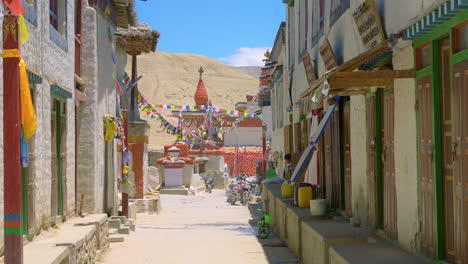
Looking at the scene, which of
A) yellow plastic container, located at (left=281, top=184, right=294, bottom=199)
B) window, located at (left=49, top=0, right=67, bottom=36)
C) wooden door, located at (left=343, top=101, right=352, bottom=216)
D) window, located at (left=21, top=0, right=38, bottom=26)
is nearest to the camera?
window, located at (left=21, top=0, right=38, bottom=26)

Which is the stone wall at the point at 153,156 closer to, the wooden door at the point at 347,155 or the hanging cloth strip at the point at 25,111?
the wooden door at the point at 347,155

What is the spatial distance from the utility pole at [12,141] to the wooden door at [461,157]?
11.8 ft

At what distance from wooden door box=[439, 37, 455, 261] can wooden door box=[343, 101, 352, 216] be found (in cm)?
401

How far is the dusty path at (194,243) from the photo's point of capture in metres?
11.1

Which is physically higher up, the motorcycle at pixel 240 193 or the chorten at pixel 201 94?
the chorten at pixel 201 94

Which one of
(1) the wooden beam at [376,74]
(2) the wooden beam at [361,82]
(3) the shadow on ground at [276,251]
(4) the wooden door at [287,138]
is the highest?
(1) the wooden beam at [376,74]

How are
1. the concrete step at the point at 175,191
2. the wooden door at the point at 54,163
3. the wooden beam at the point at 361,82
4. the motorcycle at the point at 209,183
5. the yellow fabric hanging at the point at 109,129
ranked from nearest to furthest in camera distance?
the wooden beam at the point at 361,82 → the wooden door at the point at 54,163 → the yellow fabric hanging at the point at 109,129 → the concrete step at the point at 175,191 → the motorcycle at the point at 209,183

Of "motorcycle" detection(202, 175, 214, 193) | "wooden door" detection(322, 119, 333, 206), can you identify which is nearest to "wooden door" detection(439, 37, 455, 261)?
"wooden door" detection(322, 119, 333, 206)

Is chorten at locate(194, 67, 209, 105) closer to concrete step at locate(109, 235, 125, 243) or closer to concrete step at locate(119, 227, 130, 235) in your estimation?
concrete step at locate(119, 227, 130, 235)

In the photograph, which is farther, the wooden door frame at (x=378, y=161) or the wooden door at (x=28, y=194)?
the wooden door at (x=28, y=194)

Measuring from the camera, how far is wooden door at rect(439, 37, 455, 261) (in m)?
5.39

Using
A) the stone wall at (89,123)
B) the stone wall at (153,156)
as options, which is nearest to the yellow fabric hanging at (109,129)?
the stone wall at (89,123)

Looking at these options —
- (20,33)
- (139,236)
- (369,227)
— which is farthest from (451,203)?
(139,236)

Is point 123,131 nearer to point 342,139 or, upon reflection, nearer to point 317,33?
point 317,33
